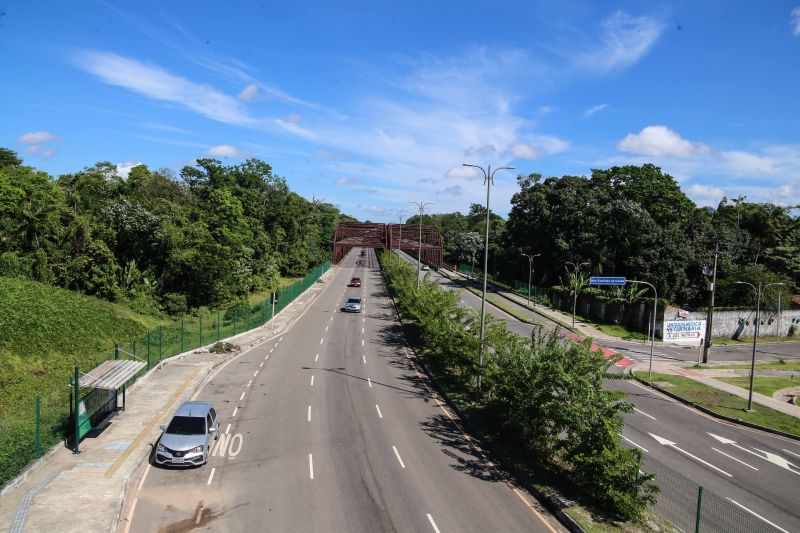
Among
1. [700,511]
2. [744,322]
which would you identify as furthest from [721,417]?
[744,322]

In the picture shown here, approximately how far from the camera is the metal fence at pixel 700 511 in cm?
1495

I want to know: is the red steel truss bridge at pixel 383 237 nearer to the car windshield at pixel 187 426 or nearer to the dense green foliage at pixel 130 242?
the dense green foliage at pixel 130 242

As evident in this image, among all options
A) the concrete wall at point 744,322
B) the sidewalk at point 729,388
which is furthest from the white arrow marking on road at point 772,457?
the concrete wall at point 744,322

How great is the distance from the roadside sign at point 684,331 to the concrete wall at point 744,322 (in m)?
1.13

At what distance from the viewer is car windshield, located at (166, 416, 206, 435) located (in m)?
17.7

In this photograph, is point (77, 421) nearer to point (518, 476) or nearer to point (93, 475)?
point (93, 475)

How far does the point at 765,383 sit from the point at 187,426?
37.6 metres

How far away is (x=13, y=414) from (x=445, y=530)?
57.0 feet

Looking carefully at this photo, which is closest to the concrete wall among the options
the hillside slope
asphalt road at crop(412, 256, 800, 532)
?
asphalt road at crop(412, 256, 800, 532)

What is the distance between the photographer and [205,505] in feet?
47.8

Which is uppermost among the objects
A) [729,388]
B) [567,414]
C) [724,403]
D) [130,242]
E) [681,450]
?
[130,242]

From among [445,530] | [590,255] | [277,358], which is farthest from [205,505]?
[590,255]

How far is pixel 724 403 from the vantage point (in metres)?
31.0

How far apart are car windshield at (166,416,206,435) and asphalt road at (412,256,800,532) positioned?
14812 mm
